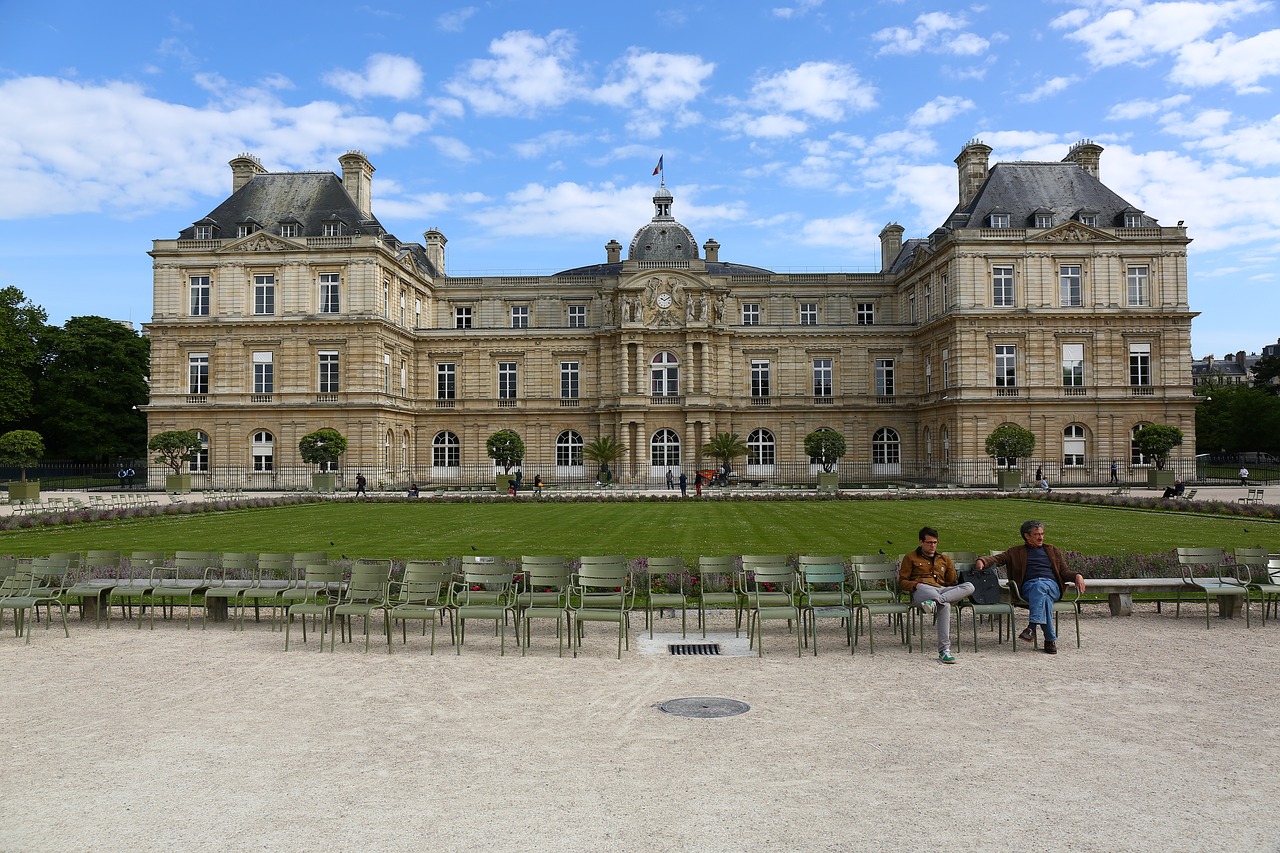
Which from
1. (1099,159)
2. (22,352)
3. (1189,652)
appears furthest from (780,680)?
(22,352)

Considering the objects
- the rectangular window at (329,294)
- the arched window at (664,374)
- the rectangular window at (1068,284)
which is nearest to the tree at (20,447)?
the rectangular window at (329,294)

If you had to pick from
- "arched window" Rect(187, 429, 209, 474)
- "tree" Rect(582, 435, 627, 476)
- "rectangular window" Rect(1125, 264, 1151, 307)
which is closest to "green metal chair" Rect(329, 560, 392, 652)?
"tree" Rect(582, 435, 627, 476)

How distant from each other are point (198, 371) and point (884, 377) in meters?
39.8

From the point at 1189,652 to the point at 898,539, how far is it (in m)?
9.75

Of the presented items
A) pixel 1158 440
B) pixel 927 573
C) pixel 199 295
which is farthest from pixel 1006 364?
pixel 199 295

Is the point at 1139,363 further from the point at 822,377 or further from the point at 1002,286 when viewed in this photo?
the point at 822,377

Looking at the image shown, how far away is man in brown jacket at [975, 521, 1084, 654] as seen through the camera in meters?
11.1

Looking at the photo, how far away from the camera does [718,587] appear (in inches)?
532

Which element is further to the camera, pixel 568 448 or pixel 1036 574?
pixel 568 448

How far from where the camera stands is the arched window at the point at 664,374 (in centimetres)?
5228

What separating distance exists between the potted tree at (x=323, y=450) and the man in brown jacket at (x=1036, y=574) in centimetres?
3685

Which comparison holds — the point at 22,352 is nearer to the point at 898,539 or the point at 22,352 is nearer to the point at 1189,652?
the point at 898,539

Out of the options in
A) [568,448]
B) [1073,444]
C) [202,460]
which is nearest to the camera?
[1073,444]

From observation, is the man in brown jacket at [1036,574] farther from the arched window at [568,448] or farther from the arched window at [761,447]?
the arched window at [568,448]
